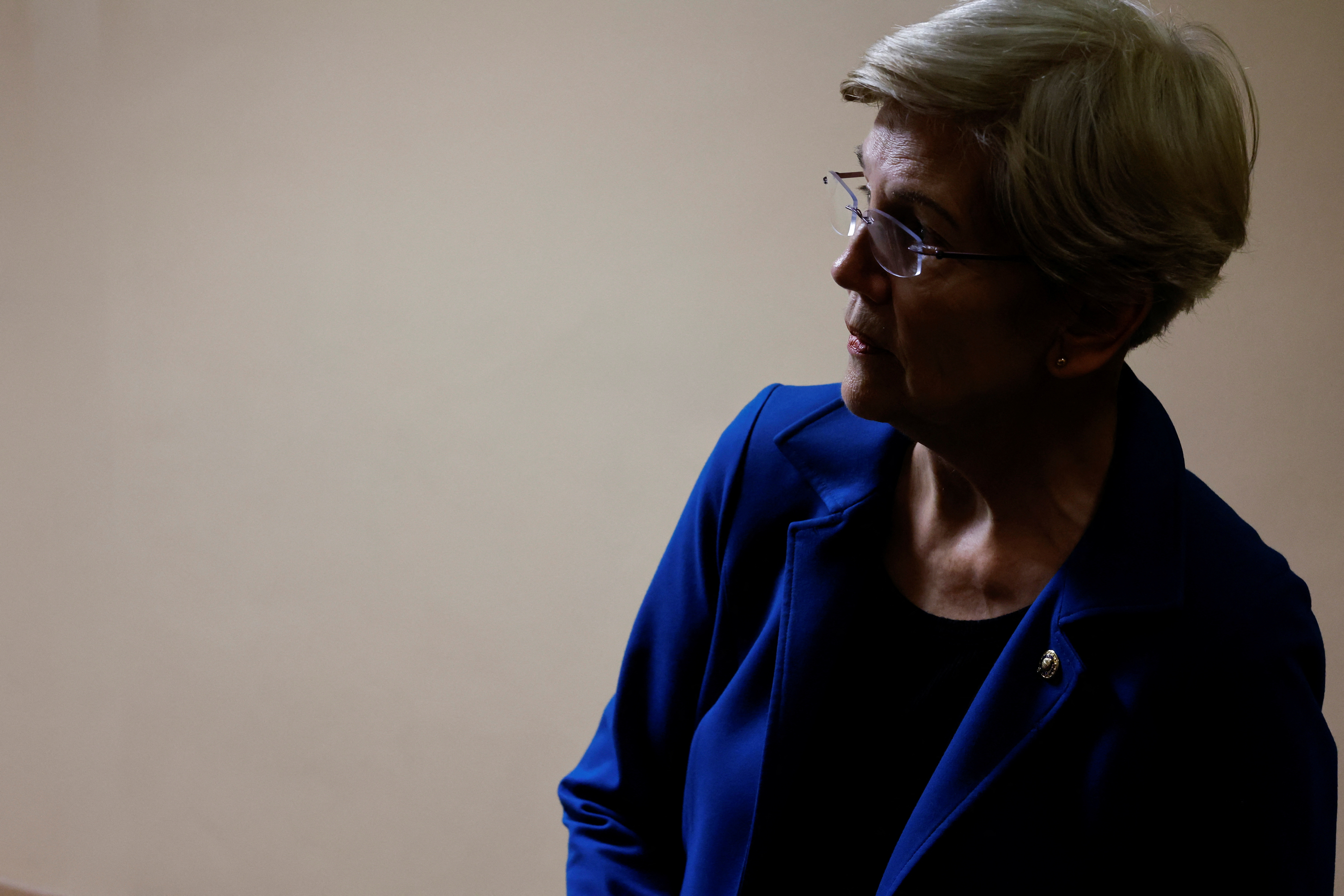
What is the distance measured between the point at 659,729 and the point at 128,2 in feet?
6.51

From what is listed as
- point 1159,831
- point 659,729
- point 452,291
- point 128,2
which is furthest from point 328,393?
point 1159,831

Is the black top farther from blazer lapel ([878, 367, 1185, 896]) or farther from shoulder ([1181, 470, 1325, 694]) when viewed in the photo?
shoulder ([1181, 470, 1325, 694])

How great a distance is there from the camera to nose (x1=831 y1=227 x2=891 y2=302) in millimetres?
1006

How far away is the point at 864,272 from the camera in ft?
3.31

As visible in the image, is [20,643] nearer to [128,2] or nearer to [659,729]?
[128,2]

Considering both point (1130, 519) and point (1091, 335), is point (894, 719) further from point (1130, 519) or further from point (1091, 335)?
point (1091, 335)

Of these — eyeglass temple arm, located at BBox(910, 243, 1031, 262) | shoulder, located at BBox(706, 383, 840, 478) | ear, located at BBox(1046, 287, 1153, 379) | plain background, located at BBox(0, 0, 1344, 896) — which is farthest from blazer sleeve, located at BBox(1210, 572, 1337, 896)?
plain background, located at BBox(0, 0, 1344, 896)

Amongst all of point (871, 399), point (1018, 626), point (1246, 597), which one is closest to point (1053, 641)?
point (1018, 626)

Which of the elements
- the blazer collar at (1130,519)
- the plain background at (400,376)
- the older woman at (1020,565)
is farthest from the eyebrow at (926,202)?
the plain background at (400,376)

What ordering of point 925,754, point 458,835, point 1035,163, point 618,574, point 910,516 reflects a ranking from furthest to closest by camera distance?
point 458,835 → point 618,574 → point 910,516 → point 925,754 → point 1035,163

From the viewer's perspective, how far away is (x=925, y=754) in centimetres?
105

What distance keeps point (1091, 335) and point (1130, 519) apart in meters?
0.17

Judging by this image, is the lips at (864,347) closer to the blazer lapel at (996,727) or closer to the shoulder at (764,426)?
the shoulder at (764,426)

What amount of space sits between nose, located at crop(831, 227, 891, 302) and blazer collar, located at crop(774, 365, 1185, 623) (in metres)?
0.20
